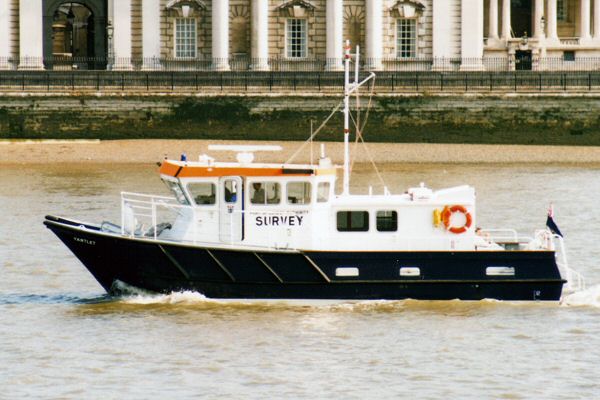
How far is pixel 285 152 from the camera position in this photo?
205 ft

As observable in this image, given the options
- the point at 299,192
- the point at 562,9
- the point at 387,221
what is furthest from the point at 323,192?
the point at 562,9

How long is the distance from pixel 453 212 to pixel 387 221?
114 centimetres

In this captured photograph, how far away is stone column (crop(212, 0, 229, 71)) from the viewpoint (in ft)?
238

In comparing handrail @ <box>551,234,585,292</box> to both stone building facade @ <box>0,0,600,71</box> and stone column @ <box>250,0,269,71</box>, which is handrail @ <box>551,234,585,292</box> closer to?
stone building facade @ <box>0,0,600,71</box>

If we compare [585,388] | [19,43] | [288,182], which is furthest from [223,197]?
[19,43]

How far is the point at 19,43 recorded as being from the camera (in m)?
73.0

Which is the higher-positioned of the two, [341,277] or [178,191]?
[178,191]

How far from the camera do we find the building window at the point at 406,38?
74.1m

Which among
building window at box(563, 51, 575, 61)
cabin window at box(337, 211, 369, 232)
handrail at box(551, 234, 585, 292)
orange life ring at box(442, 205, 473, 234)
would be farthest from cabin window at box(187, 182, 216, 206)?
building window at box(563, 51, 575, 61)

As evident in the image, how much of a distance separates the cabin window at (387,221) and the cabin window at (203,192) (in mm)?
2858

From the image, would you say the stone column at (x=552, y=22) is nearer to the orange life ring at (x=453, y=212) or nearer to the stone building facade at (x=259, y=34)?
the stone building facade at (x=259, y=34)

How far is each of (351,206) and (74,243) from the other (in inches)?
194

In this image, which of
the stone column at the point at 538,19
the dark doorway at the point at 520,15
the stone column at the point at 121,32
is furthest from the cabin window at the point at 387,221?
the dark doorway at the point at 520,15

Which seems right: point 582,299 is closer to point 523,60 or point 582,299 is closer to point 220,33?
point 220,33
